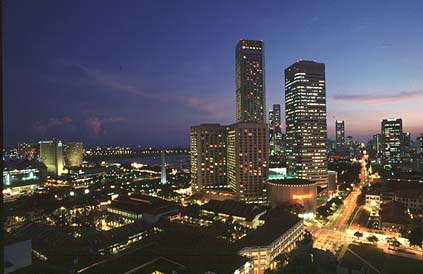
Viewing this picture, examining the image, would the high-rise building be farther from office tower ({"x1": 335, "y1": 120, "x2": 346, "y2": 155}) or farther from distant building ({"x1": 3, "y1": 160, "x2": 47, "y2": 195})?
distant building ({"x1": 3, "y1": 160, "x2": 47, "y2": 195})

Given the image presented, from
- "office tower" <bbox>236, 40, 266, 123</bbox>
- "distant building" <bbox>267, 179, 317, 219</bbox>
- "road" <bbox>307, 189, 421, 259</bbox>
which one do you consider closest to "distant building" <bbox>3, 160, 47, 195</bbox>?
"distant building" <bbox>267, 179, 317, 219</bbox>

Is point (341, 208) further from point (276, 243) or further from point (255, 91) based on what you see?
point (255, 91)

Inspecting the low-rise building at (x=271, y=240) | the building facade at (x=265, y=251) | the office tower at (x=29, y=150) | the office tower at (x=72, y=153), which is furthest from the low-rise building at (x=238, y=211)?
the office tower at (x=72, y=153)

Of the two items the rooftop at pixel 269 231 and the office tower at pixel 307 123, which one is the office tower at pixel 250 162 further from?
the rooftop at pixel 269 231

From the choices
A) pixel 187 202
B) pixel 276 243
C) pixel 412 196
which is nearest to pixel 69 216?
pixel 187 202

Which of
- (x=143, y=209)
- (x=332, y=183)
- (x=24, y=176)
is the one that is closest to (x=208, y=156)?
(x=143, y=209)

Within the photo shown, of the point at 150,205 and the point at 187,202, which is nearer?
the point at 150,205

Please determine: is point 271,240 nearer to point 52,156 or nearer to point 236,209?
point 236,209
